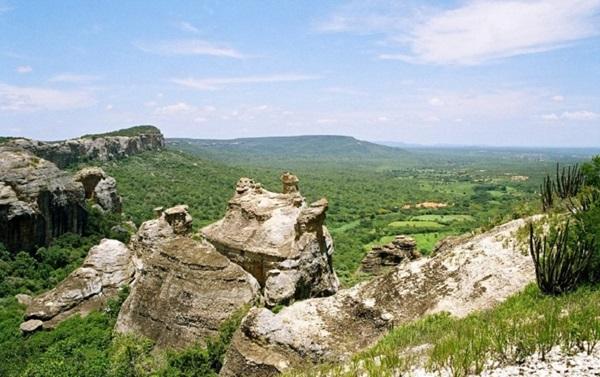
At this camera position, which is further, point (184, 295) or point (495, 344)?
point (184, 295)

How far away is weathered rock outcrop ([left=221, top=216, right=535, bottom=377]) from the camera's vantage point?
656 inches

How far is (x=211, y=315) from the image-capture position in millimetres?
21719

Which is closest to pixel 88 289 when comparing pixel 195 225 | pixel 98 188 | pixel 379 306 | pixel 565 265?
pixel 379 306

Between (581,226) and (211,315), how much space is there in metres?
Result: 14.5

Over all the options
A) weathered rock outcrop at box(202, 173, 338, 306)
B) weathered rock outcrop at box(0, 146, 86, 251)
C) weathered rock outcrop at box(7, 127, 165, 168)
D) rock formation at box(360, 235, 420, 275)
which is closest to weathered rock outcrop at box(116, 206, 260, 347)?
weathered rock outcrop at box(202, 173, 338, 306)

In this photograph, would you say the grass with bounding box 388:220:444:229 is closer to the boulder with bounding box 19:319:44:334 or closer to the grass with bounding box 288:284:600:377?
the boulder with bounding box 19:319:44:334

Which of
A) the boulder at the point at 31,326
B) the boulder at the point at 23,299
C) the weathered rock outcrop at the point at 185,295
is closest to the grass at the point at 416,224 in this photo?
the boulder at the point at 23,299

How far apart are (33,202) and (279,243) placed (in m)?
31.9

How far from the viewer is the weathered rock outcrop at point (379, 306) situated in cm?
1667

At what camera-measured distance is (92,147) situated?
350 feet

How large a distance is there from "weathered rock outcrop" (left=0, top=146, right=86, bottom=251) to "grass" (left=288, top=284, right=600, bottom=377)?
41988 millimetres

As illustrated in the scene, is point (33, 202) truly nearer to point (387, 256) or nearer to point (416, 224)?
point (387, 256)

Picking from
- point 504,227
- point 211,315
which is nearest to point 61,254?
point 211,315

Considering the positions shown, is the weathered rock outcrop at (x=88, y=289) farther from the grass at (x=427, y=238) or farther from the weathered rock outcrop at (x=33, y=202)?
the grass at (x=427, y=238)
